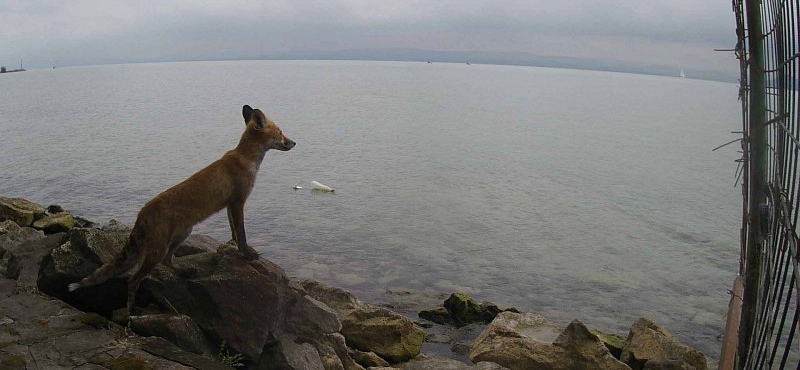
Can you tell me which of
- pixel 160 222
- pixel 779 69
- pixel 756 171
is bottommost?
pixel 160 222

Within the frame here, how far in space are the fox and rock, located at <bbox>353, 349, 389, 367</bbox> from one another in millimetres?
3061

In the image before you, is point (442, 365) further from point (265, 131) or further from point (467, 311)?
point (265, 131)

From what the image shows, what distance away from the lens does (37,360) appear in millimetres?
Result: 6145

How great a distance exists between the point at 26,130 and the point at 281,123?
17.9 meters

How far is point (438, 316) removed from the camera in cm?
1341

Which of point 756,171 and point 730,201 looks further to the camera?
point 730,201

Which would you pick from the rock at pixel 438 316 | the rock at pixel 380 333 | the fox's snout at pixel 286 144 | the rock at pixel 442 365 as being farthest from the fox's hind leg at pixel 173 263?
the rock at pixel 438 316

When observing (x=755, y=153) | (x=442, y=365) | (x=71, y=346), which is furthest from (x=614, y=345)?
(x=71, y=346)

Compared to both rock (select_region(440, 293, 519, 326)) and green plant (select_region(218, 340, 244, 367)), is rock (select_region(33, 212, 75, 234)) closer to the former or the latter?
rock (select_region(440, 293, 519, 326))

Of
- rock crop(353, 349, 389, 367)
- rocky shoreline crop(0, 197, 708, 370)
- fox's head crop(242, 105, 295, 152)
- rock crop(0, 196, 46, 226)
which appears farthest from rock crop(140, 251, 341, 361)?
rock crop(0, 196, 46, 226)

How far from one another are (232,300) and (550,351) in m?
5.39

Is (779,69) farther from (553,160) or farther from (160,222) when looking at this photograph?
(553,160)

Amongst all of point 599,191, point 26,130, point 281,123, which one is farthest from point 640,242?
point 26,130

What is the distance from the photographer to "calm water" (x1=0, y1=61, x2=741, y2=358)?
16.2 meters
